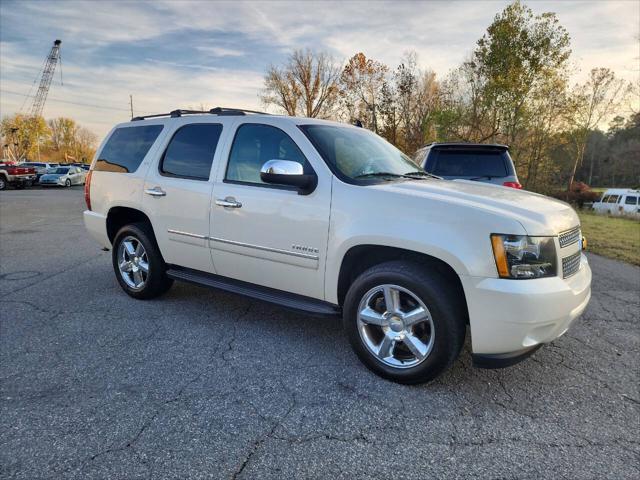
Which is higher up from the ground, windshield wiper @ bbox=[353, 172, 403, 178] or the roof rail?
the roof rail

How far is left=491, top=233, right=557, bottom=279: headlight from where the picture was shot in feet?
8.30

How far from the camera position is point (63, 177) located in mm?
31953

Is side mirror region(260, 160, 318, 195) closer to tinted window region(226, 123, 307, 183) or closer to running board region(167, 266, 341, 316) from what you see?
tinted window region(226, 123, 307, 183)

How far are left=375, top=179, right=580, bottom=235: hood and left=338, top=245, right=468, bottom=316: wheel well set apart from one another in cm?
42

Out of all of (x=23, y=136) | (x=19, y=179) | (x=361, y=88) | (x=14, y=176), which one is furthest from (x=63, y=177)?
(x=23, y=136)

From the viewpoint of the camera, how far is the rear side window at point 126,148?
452cm

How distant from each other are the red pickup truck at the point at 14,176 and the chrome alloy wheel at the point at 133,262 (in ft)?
96.9

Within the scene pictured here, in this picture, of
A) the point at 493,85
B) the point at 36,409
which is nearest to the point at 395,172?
the point at 36,409

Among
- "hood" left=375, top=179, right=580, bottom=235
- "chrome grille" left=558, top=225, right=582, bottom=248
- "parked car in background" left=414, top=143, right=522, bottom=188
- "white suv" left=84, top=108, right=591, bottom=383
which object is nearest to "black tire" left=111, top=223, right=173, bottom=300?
"white suv" left=84, top=108, right=591, bottom=383

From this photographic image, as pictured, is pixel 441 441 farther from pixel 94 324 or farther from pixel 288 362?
pixel 94 324

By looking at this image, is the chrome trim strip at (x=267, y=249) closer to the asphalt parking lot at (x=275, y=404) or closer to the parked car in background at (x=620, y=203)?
the asphalt parking lot at (x=275, y=404)

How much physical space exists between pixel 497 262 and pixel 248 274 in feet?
6.76

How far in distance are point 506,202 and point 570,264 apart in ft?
1.97

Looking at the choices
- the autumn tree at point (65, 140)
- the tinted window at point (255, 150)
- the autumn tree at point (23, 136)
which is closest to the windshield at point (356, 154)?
the tinted window at point (255, 150)
